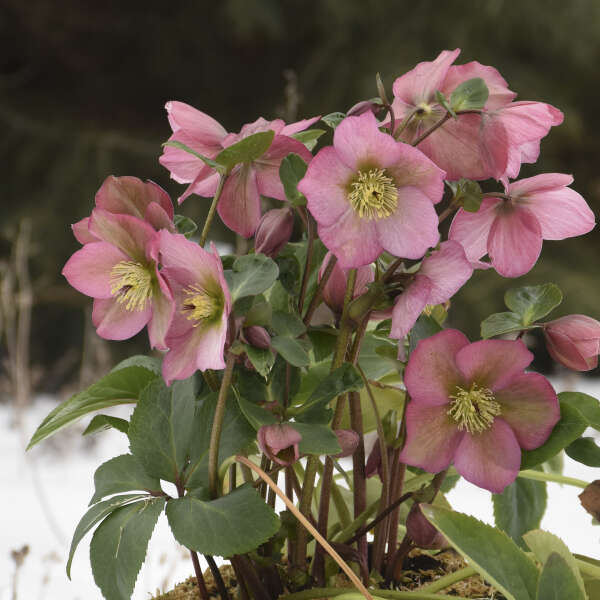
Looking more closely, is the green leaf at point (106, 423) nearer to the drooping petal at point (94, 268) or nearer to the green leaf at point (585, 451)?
the drooping petal at point (94, 268)

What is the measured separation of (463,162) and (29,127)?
7.59 ft

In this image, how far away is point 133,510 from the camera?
0.28 m

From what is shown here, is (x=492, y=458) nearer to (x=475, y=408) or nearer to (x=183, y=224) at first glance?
(x=475, y=408)

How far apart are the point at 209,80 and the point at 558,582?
7.05 ft

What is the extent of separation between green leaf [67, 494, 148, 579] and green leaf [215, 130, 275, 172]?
0.40ft

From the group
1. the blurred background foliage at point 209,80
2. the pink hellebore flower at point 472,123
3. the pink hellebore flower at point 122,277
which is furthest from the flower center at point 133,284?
the blurred background foliage at point 209,80

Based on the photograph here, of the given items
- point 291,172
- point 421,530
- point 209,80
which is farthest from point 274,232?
point 209,80

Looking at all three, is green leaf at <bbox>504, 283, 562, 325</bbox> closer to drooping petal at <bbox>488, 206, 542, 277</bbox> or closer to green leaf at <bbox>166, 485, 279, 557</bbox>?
drooping petal at <bbox>488, 206, 542, 277</bbox>

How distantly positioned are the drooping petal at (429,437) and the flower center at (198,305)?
8cm

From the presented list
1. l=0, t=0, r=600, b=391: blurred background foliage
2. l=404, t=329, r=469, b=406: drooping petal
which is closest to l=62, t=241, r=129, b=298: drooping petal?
l=404, t=329, r=469, b=406: drooping petal

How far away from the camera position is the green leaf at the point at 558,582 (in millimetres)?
254

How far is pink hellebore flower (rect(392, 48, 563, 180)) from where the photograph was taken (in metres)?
0.27

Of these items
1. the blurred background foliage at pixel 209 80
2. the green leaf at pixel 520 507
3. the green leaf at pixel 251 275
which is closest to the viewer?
the green leaf at pixel 251 275

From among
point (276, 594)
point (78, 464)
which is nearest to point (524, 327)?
point (276, 594)
